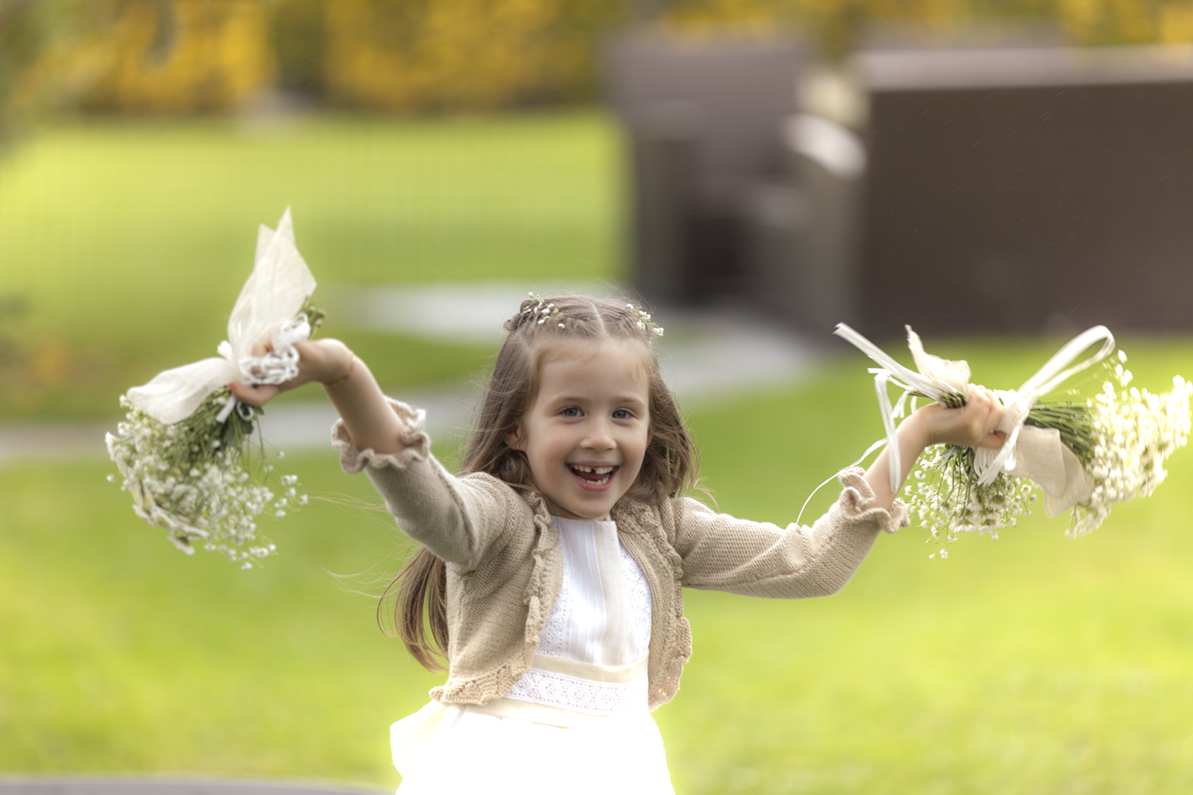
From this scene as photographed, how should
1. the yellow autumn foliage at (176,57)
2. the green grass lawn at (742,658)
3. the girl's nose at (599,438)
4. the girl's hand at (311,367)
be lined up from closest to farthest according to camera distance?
1. the girl's hand at (311,367)
2. the girl's nose at (599,438)
3. the green grass lawn at (742,658)
4. the yellow autumn foliage at (176,57)

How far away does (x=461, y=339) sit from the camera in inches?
412

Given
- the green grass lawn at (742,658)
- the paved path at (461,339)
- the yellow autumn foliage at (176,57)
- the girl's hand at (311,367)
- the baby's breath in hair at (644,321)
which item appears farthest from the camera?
the yellow autumn foliage at (176,57)

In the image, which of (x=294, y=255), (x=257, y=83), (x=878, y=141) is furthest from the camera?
(x=257, y=83)

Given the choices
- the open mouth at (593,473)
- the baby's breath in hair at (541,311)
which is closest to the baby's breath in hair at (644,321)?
the baby's breath in hair at (541,311)

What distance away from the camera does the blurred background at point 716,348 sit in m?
5.05

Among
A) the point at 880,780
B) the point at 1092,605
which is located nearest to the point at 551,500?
the point at 880,780

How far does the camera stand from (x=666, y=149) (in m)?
11.3

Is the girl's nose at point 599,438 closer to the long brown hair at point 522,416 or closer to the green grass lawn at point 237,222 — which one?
the long brown hair at point 522,416

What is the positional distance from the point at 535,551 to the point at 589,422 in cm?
21

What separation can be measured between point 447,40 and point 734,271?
43.3ft

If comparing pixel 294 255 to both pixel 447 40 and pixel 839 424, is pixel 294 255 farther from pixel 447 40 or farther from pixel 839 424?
pixel 447 40

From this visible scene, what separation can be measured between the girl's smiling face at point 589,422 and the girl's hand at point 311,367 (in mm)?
342

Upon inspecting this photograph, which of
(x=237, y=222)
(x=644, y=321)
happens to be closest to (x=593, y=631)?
(x=644, y=321)

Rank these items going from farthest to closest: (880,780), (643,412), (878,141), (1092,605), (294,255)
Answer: (878,141)
(1092,605)
(880,780)
(643,412)
(294,255)
